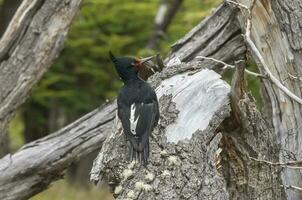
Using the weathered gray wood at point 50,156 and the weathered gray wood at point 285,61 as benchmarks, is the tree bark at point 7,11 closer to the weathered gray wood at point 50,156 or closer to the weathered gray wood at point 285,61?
the weathered gray wood at point 50,156

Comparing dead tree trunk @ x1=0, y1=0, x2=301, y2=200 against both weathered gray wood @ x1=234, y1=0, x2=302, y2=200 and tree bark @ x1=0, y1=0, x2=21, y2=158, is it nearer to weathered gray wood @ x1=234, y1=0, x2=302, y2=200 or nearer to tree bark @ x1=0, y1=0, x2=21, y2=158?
weathered gray wood @ x1=234, y1=0, x2=302, y2=200

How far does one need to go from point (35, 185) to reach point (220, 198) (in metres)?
2.87

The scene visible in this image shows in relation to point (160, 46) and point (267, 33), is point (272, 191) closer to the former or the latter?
A: point (267, 33)

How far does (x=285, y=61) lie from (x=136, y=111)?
69.5 inches

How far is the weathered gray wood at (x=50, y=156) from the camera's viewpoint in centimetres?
759

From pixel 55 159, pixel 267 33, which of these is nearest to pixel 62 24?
pixel 55 159

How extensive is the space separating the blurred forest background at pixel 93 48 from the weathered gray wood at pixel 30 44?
4668 millimetres

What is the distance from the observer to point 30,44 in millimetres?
7930

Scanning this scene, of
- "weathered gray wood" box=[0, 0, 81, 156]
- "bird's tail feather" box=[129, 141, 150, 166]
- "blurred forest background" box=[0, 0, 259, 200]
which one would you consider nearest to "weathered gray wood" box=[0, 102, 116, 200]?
"weathered gray wood" box=[0, 0, 81, 156]

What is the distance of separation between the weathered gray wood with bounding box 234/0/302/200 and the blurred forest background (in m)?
5.88

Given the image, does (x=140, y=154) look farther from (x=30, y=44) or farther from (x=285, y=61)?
(x=30, y=44)

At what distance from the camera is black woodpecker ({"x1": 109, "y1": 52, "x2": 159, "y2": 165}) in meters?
5.15

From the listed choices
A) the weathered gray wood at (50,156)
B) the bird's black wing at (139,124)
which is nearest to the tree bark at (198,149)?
the bird's black wing at (139,124)

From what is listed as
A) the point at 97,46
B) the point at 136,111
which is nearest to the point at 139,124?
the point at 136,111
